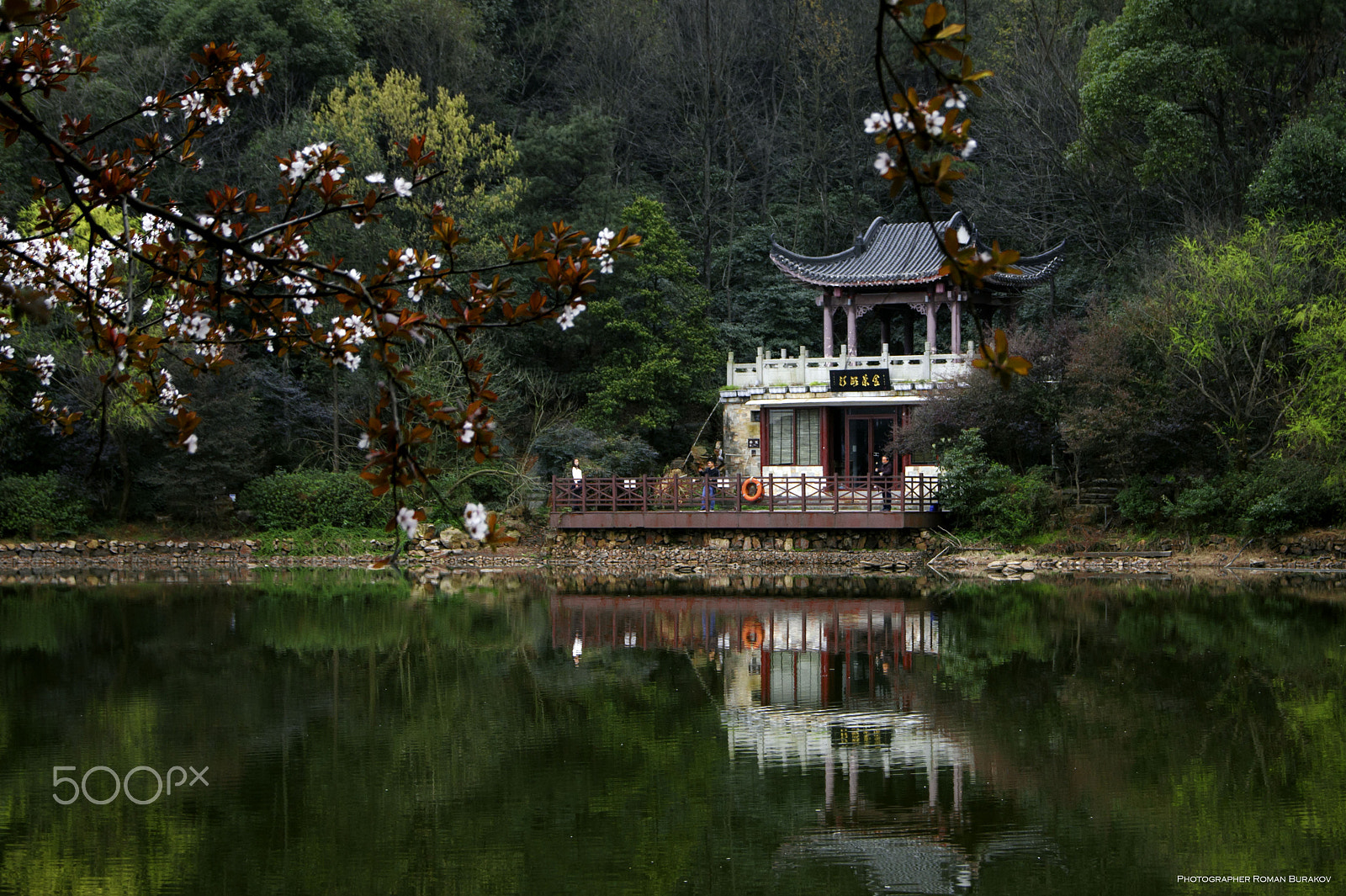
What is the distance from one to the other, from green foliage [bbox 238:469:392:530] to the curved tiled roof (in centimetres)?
1073

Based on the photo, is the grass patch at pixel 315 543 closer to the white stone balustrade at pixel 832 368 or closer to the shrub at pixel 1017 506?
the white stone balustrade at pixel 832 368

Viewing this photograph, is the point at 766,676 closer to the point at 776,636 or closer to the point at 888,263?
the point at 776,636

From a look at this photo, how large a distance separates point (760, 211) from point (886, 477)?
16094mm

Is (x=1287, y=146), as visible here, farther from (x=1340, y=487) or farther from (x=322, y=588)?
(x=322, y=588)

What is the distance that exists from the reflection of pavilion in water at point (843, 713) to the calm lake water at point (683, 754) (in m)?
0.04

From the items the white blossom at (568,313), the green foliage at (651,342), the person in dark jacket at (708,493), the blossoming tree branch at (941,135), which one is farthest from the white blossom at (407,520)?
the green foliage at (651,342)

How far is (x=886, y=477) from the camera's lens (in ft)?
83.5

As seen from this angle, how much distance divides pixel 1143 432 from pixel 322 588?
14562mm

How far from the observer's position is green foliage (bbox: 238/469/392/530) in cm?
2750

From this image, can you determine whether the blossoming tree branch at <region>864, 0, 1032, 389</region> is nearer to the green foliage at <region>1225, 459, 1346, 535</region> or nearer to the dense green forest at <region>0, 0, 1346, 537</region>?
the dense green forest at <region>0, 0, 1346, 537</region>

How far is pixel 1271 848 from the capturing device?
6.87 m

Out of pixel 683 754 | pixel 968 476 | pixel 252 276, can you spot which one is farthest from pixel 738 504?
pixel 252 276

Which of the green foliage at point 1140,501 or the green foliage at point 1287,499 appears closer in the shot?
the green foliage at point 1287,499

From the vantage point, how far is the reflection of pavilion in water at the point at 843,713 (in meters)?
7.14
